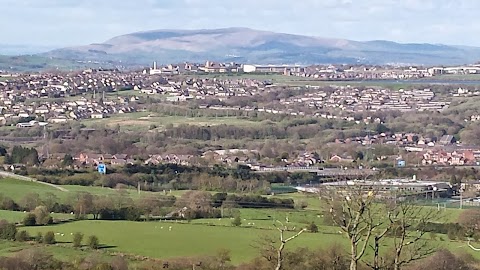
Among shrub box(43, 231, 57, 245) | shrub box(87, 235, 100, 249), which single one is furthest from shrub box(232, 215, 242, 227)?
shrub box(43, 231, 57, 245)

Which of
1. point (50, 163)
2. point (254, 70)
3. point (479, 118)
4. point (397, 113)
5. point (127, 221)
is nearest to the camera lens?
point (127, 221)

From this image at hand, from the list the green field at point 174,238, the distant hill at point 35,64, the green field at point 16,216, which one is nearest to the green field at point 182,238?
the green field at point 174,238

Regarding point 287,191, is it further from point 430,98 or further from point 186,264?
point 430,98

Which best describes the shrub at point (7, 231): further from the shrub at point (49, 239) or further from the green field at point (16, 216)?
the green field at point (16, 216)

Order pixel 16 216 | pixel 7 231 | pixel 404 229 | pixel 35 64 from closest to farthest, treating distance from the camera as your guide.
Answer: pixel 404 229
pixel 7 231
pixel 16 216
pixel 35 64

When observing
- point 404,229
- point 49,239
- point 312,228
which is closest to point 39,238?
point 49,239

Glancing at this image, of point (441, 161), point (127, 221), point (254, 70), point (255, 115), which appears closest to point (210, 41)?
A: point (254, 70)

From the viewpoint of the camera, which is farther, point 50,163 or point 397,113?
point 397,113

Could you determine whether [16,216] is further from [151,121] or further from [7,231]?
[151,121]
